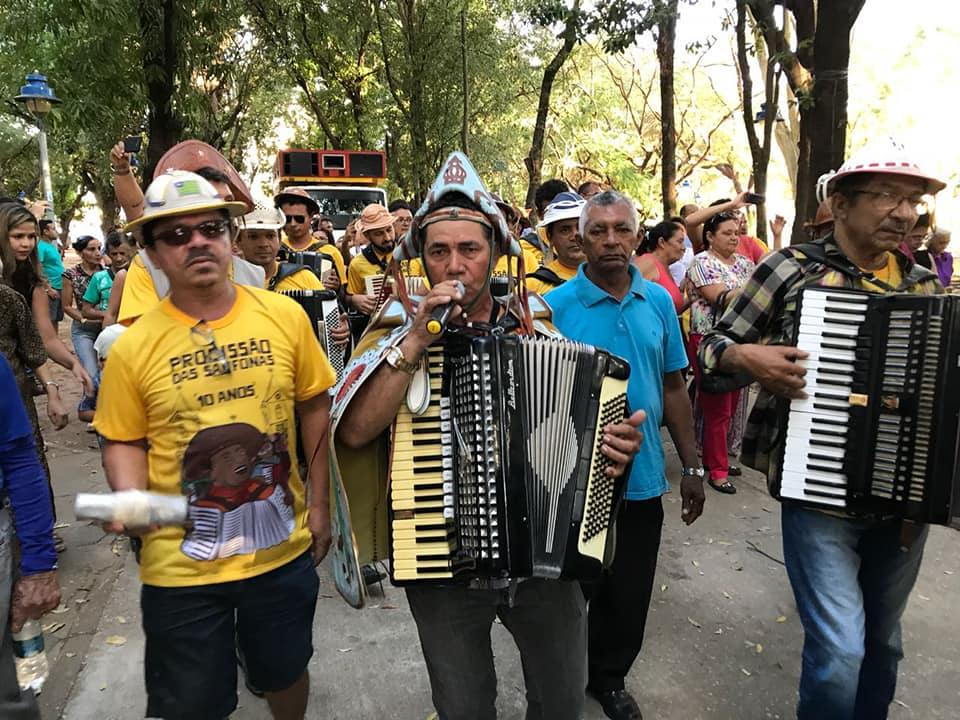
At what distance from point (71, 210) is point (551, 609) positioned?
166ft

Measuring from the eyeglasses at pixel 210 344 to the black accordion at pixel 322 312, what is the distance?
1900 millimetres

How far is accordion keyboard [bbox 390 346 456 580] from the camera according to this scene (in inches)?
77.1

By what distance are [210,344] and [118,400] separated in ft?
1.04

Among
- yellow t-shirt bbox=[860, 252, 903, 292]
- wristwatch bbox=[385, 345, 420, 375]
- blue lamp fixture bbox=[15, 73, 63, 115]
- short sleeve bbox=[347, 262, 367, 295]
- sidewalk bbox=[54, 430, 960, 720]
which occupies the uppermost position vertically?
blue lamp fixture bbox=[15, 73, 63, 115]

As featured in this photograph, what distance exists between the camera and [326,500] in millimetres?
2484

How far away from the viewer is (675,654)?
11.4 feet

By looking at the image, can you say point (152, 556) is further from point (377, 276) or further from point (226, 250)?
point (377, 276)

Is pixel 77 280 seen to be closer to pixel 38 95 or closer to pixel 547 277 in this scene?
pixel 38 95

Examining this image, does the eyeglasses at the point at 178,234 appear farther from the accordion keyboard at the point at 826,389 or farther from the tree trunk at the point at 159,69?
the tree trunk at the point at 159,69

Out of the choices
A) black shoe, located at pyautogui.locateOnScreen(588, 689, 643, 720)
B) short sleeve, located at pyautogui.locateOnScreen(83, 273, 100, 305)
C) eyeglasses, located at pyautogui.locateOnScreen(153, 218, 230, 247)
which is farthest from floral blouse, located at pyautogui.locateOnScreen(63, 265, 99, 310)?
black shoe, located at pyautogui.locateOnScreen(588, 689, 643, 720)

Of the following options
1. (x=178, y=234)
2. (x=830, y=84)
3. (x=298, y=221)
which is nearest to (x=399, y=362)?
(x=178, y=234)

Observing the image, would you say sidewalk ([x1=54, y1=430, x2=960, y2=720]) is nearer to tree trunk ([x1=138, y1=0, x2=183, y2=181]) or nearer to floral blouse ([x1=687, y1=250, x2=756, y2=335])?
floral blouse ([x1=687, y1=250, x2=756, y2=335])

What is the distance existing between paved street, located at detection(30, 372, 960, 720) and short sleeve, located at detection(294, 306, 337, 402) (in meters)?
0.81

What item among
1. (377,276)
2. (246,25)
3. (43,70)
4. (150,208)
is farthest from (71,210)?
(150,208)
